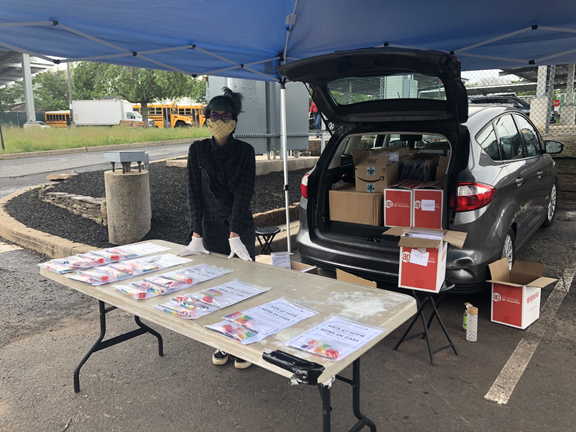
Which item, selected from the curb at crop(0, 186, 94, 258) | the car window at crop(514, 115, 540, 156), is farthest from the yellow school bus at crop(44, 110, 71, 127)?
the car window at crop(514, 115, 540, 156)

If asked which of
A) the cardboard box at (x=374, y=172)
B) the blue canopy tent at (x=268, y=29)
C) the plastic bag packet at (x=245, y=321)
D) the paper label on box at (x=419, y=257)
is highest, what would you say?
the blue canopy tent at (x=268, y=29)

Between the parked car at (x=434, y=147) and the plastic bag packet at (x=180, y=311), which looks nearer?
the plastic bag packet at (x=180, y=311)

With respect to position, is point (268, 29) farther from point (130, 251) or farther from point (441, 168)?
point (130, 251)

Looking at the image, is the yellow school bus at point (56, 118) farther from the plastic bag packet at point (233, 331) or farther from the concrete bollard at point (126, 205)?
the plastic bag packet at point (233, 331)

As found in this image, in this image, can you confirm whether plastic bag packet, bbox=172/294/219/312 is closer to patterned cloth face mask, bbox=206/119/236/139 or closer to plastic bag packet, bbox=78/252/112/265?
plastic bag packet, bbox=78/252/112/265

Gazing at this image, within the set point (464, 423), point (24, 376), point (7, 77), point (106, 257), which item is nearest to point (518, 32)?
point (464, 423)

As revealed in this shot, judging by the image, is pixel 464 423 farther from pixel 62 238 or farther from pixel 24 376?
pixel 62 238

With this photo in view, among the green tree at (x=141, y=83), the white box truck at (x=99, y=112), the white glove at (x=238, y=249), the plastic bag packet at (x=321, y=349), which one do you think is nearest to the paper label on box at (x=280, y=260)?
the white glove at (x=238, y=249)

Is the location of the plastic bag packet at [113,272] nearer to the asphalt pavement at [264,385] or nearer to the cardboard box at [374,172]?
the asphalt pavement at [264,385]

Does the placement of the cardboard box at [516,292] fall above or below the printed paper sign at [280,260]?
below

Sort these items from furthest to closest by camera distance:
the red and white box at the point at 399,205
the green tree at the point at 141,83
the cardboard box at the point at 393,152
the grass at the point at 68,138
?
the green tree at the point at 141,83 < the grass at the point at 68,138 < the cardboard box at the point at 393,152 < the red and white box at the point at 399,205

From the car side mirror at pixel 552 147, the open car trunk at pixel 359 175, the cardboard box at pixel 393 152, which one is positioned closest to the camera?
the open car trunk at pixel 359 175

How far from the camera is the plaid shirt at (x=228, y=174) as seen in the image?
3248mm

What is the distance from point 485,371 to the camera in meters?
3.15
